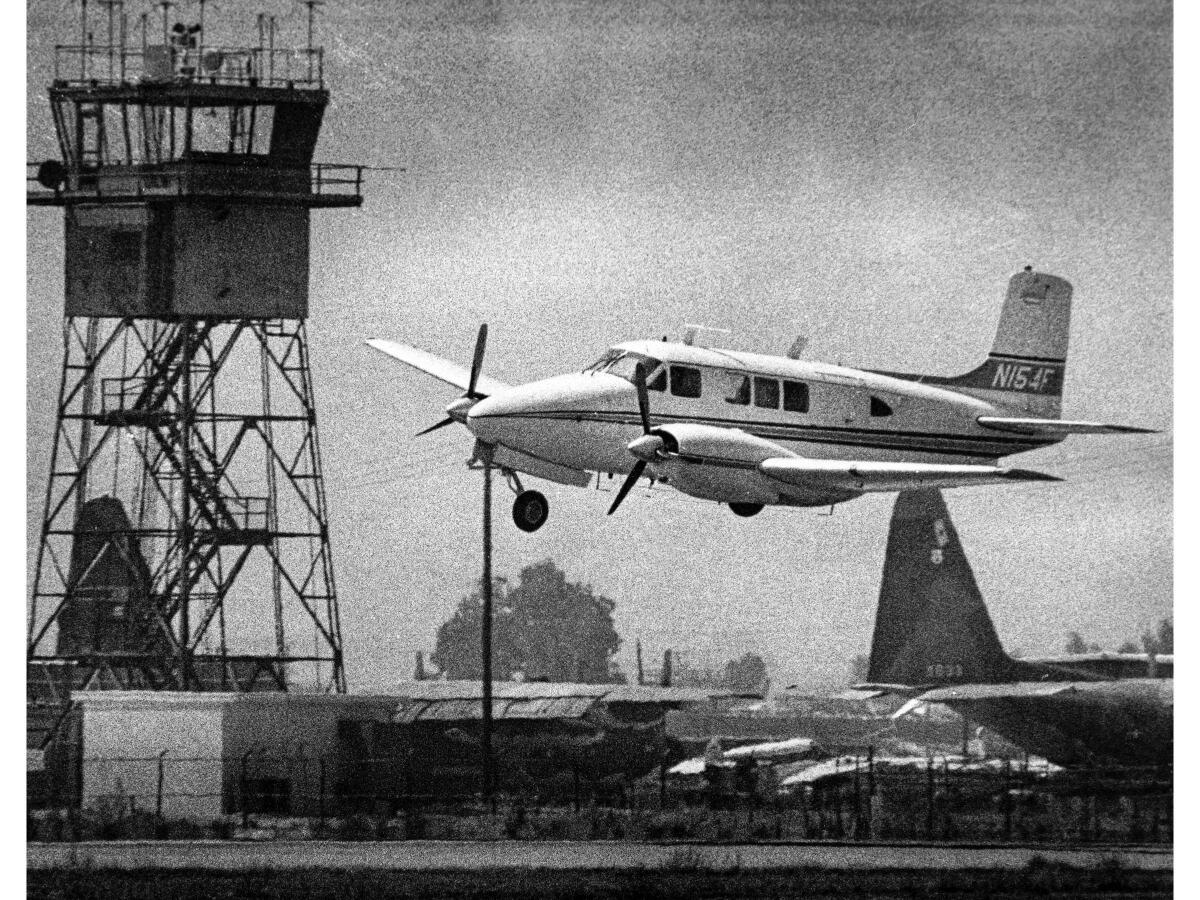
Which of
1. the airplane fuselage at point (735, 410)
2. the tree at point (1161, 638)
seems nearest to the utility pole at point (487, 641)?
the airplane fuselage at point (735, 410)

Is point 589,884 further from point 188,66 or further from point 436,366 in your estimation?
point 188,66

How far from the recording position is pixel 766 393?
27688 mm

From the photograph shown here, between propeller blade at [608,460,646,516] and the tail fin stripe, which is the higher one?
the tail fin stripe

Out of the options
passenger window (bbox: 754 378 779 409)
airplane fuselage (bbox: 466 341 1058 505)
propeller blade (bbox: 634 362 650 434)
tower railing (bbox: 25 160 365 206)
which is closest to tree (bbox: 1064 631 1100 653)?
airplane fuselage (bbox: 466 341 1058 505)

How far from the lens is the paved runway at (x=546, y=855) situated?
30.1 meters

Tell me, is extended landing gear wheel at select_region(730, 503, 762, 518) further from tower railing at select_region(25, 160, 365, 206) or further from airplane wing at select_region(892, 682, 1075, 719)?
airplane wing at select_region(892, 682, 1075, 719)

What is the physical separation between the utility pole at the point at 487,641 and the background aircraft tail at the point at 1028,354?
5.61 meters

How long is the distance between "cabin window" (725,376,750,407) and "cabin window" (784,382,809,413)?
0.44 meters

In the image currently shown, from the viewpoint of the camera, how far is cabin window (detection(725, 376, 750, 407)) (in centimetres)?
2755

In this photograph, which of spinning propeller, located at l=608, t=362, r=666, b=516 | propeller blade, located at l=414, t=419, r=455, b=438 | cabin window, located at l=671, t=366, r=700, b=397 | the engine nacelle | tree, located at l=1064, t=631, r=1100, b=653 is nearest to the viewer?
spinning propeller, located at l=608, t=362, r=666, b=516

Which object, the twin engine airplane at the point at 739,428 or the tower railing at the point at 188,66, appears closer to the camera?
the twin engine airplane at the point at 739,428

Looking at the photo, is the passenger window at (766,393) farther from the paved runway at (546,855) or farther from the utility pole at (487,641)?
the paved runway at (546,855)

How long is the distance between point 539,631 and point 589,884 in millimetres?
4636
